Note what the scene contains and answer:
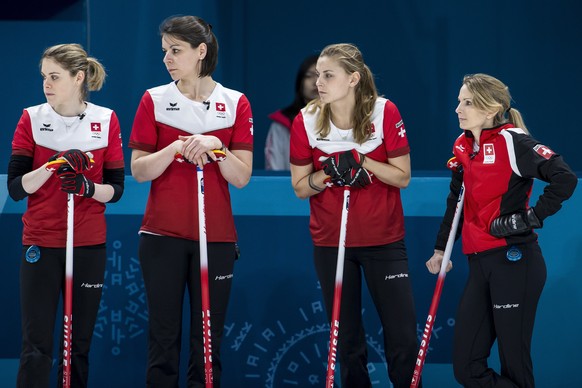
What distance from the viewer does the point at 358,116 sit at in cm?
422

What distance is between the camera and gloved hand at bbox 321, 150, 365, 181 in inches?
157

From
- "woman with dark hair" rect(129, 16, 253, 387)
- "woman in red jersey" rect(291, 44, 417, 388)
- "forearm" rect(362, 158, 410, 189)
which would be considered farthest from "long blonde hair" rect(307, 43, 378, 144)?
"woman with dark hair" rect(129, 16, 253, 387)

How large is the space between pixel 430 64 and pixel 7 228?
4.35 meters

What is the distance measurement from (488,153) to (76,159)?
5.90 feet

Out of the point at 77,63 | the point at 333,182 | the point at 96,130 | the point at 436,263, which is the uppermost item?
the point at 77,63

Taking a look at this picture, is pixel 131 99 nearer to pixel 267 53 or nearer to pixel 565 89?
pixel 267 53

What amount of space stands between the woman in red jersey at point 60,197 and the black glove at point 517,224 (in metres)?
1.72

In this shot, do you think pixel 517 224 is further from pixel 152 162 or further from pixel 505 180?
pixel 152 162

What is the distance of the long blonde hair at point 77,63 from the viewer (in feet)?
13.4

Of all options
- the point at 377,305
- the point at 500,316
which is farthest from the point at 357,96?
the point at 500,316

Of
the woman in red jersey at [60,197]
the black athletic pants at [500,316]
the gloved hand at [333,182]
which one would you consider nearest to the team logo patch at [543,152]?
the black athletic pants at [500,316]

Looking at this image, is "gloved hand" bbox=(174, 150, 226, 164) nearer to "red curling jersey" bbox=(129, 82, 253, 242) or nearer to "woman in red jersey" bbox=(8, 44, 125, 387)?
"red curling jersey" bbox=(129, 82, 253, 242)

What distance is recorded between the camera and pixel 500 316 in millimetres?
3934

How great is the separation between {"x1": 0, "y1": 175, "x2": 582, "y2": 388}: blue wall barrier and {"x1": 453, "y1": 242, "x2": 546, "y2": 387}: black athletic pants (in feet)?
2.57
